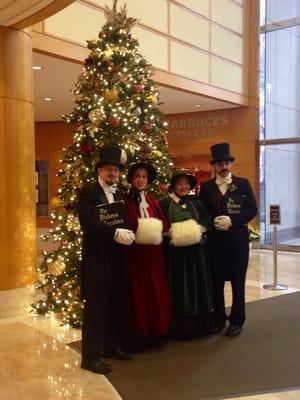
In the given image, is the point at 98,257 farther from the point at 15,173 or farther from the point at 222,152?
the point at 15,173

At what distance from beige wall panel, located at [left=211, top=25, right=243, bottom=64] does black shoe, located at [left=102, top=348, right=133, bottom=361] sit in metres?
6.94

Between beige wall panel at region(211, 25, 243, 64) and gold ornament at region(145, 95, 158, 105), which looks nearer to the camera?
gold ornament at region(145, 95, 158, 105)

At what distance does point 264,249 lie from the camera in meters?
10.2

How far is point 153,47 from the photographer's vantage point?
7.70 metres

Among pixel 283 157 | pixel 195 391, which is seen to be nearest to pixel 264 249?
pixel 283 157

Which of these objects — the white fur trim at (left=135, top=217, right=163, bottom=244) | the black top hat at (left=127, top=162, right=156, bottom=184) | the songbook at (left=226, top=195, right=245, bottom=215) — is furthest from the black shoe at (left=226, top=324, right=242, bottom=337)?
the black top hat at (left=127, top=162, right=156, bottom=184)

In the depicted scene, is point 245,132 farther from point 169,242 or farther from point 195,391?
point 195,391

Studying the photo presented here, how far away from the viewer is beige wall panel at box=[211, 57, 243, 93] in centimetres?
914

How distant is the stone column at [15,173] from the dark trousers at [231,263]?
7.00 ft

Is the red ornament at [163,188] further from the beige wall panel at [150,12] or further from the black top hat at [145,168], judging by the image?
the beige wall panel at [150,12]

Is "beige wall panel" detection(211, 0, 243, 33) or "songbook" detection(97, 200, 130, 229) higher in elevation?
"beige wall panel" detection(211, 0, 243, 33)

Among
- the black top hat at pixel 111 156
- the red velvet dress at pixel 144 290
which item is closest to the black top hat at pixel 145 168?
the red velvet dress at pixel 144 290

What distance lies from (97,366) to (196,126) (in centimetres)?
820

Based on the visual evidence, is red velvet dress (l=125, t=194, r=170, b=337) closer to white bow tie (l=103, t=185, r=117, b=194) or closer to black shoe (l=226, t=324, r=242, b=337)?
white bow tie (l=103, t=185, r=117, b=194)
